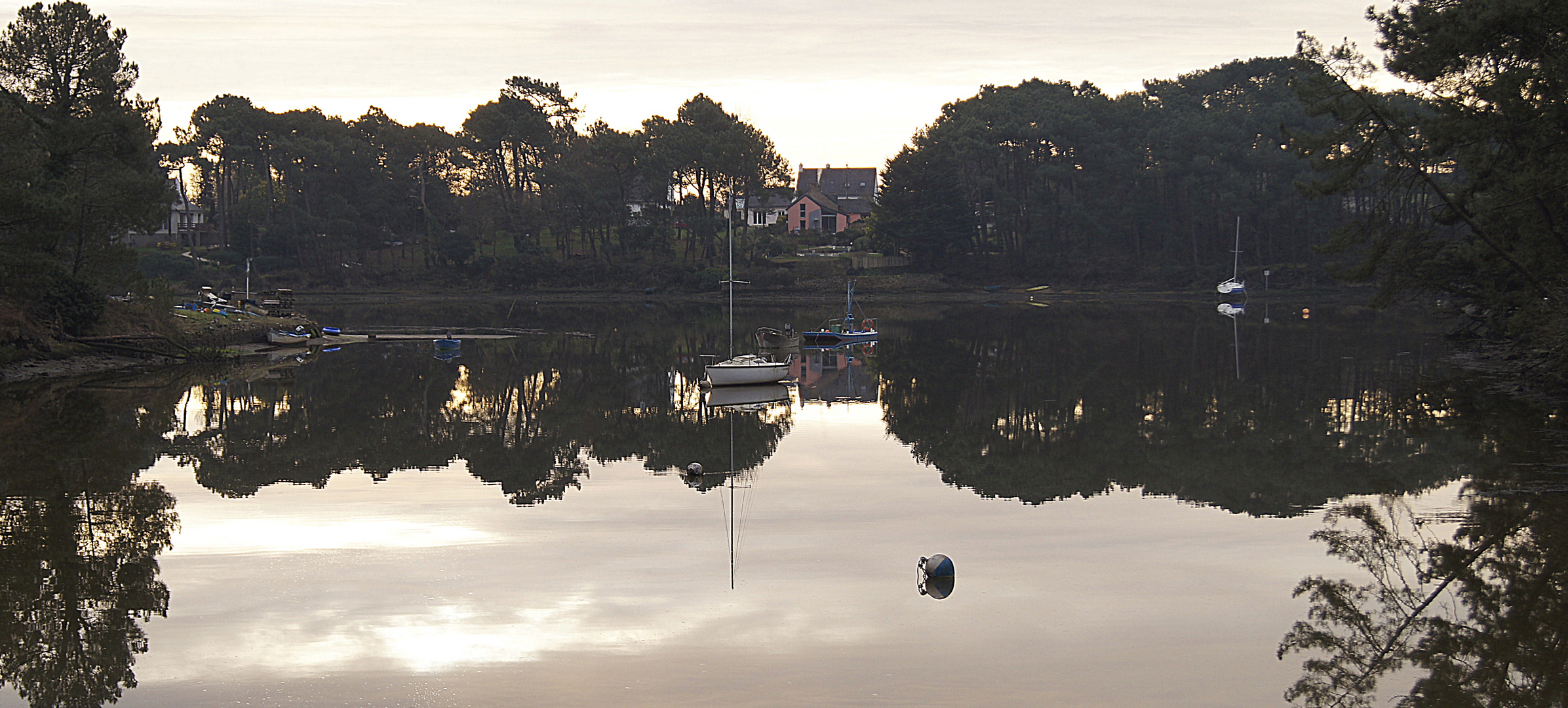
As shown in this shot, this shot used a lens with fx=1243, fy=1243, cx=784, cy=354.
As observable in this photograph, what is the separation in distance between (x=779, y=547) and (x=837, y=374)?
2786 centimetres

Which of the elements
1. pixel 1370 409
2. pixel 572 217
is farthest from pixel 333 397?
pixel 572 217

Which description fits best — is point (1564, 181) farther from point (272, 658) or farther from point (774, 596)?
point (272, 658)

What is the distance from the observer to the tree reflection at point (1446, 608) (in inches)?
494

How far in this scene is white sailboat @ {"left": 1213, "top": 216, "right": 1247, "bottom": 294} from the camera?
94375 mm

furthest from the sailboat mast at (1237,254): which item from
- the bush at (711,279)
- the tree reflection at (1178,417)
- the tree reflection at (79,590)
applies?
the tree reflection at (79,590)

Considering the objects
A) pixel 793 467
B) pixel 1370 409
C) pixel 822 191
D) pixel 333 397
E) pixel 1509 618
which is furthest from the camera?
pixel 822 191

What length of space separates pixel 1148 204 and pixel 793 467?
3700 inches

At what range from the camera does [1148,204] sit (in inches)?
4432

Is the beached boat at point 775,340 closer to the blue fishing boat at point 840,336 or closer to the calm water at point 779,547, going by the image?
→ the blue fishing boat at point 840,336

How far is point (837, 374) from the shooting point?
152 feet

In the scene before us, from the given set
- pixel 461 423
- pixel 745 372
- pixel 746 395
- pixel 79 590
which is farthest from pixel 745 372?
pixel 79 590

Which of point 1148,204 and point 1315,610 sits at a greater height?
point 1148,204

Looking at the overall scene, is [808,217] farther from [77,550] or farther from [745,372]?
[77,550]

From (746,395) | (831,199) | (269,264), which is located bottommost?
(746,395)
